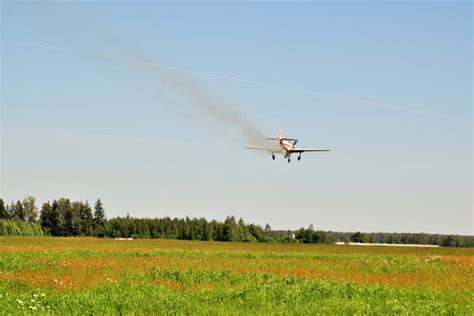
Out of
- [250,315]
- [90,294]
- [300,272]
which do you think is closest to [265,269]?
[300,272]

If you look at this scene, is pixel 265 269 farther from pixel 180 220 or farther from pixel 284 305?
pixel 180 220

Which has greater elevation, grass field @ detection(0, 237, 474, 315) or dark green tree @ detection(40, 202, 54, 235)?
dark green tree @ detection(40, 202, 54, 235)

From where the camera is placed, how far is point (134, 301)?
20.2 meters

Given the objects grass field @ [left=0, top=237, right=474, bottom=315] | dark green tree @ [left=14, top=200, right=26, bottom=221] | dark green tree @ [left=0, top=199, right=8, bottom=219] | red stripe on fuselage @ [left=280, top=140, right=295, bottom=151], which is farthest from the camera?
dark green tree @ [left=14, top=200, right=26, bottom=221]

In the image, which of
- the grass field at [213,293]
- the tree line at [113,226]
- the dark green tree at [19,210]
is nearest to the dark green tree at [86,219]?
the tree line at [113,226]

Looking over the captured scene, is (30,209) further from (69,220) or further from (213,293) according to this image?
(213,293)

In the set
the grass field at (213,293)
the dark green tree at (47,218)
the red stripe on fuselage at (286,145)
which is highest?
the red stripe on fuselage at (286,145)

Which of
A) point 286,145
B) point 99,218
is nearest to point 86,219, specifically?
point 99,218

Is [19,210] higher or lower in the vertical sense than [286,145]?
lower

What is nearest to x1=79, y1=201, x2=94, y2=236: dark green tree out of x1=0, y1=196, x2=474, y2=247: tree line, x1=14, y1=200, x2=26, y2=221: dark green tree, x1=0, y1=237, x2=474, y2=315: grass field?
x1=0, y1=196, x2=474, y2=247: tree line

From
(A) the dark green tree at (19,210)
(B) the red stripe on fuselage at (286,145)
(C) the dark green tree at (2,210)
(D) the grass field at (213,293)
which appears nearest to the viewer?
(D) the grass field at (213,293)

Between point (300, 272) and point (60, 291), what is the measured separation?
1419 cm

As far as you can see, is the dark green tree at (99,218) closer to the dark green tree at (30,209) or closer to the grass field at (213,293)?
the dark green tree at (30,209)

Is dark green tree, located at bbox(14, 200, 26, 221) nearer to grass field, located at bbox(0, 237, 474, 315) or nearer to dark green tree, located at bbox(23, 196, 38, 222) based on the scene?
dark green tree, located at bbox(23, 196, 38, 222)
